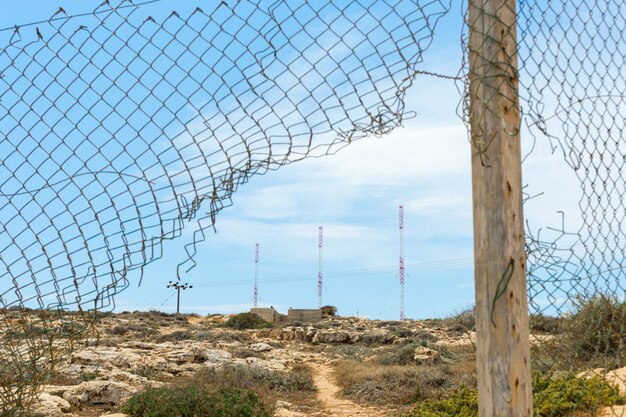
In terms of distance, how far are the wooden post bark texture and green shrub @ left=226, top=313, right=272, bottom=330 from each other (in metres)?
28.4

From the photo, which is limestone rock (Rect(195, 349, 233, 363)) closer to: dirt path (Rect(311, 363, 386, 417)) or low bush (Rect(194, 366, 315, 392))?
low bush (Rect(194, 366, 315, 392))

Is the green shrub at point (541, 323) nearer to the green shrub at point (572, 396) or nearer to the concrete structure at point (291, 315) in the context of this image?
the green shrub at point (572, 396)

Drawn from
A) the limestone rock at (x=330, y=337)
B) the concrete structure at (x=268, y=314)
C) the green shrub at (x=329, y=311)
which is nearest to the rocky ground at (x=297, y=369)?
the limestone rock at (x=330, y=337)

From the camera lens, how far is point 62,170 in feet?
12.5

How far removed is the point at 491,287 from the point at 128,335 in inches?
989

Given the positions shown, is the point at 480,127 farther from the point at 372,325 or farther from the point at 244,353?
the point at 372,325

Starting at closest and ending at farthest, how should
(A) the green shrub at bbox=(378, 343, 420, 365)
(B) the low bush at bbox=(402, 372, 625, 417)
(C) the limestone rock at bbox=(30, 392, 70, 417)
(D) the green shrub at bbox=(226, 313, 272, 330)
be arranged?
(B) the low bush at bbox=(402, 372, 625, 417) < (C) the limestone rock at bbox=(30, 392, 70, 417) < (A) the green shrub at bbox=(378, 343, 420, 365) < (D) the green shrub at bbox=(226, 313, 272, 330)

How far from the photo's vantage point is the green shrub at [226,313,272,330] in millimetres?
31609

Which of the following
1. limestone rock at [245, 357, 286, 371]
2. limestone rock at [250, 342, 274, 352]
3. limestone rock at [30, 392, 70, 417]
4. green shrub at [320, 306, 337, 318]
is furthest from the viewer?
green shrub at [320, 306, 337, 318]

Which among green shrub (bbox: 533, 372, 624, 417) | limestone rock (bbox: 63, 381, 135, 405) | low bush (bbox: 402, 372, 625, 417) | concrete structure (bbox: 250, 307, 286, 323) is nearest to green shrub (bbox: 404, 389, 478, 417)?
low bush (bbox: 402, 372, 625, 417)

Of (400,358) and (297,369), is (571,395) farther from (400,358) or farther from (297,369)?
(400,358)

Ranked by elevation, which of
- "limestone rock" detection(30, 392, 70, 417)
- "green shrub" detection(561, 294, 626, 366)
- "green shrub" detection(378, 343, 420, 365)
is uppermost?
"green shrub" detection(561, 294, 626, 366)

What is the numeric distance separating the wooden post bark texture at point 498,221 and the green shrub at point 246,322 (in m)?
28.4

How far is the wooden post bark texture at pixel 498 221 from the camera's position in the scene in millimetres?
3086
